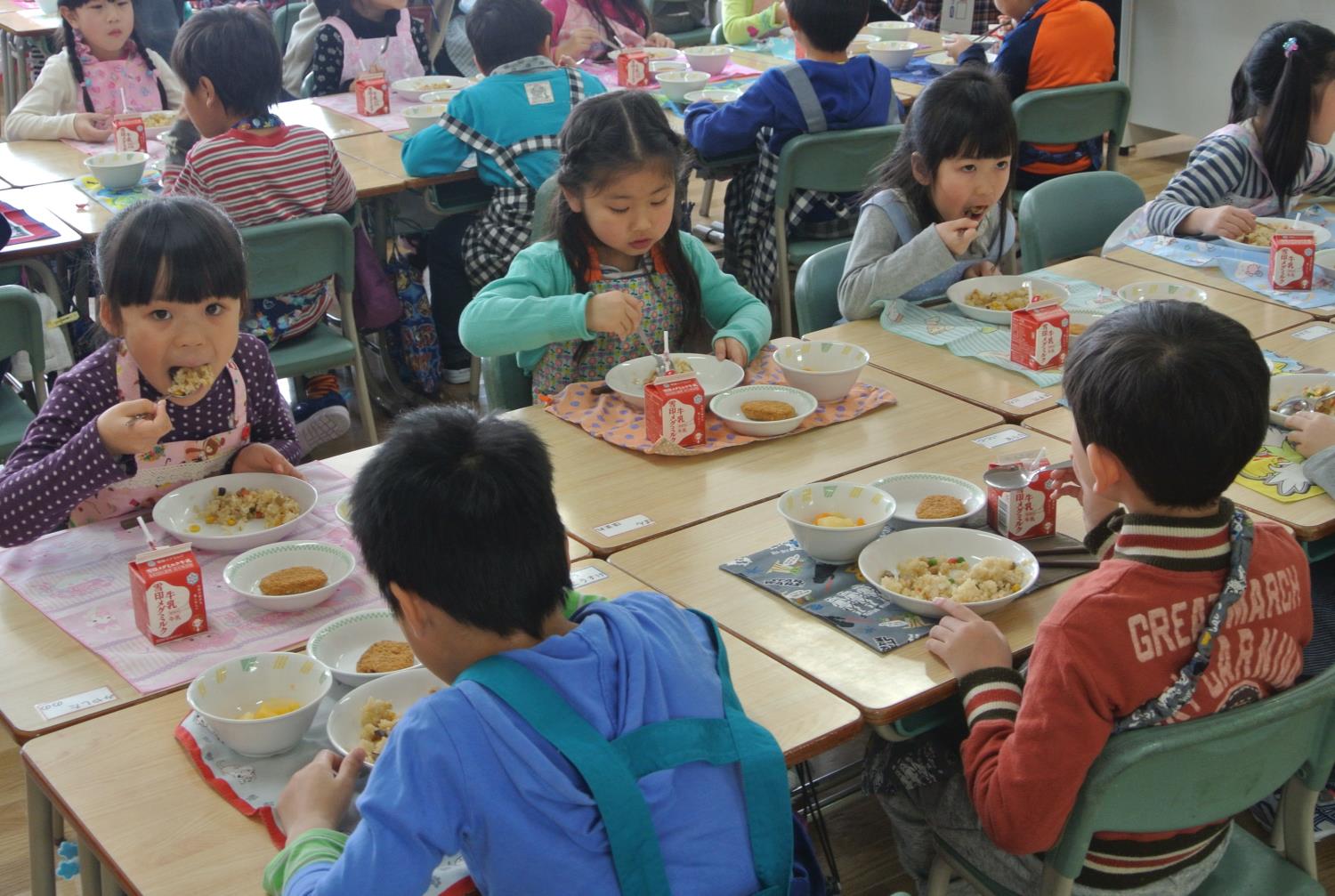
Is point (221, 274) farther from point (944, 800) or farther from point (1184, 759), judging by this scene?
point (1184, 759)

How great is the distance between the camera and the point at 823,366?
2484 mm

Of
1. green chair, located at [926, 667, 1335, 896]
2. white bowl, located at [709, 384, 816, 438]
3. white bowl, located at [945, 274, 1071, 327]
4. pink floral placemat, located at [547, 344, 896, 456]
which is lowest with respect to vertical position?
green chair, located at [926, 667, 1335, 896]

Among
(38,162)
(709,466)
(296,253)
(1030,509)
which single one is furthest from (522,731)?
(38,162)

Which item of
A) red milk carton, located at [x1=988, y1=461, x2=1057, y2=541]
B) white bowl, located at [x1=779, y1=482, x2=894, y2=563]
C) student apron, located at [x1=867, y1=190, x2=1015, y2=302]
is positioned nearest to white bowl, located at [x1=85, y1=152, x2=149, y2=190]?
student apron, located at [x1=867, y1=190, x2=1015, y2=302]

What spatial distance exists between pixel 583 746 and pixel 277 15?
5.19 m

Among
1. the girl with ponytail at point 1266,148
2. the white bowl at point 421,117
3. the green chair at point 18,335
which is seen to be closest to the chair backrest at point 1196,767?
the girl with ponytail at point 1266,148

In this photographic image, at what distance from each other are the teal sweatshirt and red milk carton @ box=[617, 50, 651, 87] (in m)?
2.08

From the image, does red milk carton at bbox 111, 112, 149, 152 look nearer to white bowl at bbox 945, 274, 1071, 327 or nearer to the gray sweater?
the gray sweater

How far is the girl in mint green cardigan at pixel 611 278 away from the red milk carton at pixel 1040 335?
0.46 meters

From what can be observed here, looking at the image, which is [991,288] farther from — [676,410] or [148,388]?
[148,388]

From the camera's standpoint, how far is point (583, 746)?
3.76 ft

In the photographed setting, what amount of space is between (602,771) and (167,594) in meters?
0.74

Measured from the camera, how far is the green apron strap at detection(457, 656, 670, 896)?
1144mm

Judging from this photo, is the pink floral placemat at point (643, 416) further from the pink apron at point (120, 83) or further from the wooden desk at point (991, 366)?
the pink apron at point (120, 83)
